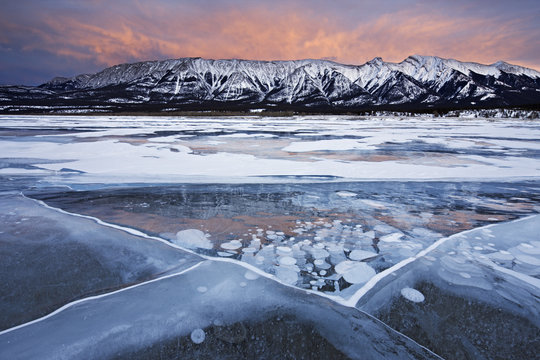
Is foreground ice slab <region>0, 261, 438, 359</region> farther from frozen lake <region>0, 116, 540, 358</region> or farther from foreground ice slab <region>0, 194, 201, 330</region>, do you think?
foreground ice slab <region>0, 194, 201, 330</region>

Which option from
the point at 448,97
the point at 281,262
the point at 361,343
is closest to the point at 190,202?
→ the point at 281,262

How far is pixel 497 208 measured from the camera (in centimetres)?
434

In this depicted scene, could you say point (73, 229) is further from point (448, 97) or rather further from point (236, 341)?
point (448, 97)

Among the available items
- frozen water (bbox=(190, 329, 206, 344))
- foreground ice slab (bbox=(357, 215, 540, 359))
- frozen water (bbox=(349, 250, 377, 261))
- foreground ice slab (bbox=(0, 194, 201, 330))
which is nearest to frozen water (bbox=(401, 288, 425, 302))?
foreground ice slab (bbox=(357, 215, 540, 359))

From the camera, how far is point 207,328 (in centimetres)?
195

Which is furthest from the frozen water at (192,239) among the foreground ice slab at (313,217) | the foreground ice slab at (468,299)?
the foreground ice slab at (468,299)

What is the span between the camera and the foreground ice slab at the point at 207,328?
1754 millimetres

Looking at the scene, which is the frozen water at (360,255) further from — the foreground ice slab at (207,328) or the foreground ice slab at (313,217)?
the foreground ice slab at (207,328)

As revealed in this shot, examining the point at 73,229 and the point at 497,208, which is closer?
Answer: the point at 73,229

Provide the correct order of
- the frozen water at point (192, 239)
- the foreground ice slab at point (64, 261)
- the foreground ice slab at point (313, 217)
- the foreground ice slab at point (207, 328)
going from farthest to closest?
the frozen water at point (192, 239), the foreground ice slab at point (313, 217), the foreground ice slab at point (64, 261), the foreground ice slab at point (207, 328)

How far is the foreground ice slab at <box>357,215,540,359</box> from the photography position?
1.83 metres

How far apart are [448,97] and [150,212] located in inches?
9240

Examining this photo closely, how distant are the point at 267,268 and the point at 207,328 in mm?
824

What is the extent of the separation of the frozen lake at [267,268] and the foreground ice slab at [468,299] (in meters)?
0.01
